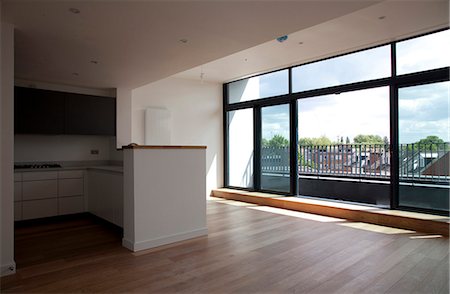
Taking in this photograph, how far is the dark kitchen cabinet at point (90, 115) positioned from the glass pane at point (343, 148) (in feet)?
12.1

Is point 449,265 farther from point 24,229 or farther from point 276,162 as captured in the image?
point 24,229

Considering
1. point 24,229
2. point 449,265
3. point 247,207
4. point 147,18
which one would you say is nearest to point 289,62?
point 247,207

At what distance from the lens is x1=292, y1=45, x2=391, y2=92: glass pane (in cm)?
480

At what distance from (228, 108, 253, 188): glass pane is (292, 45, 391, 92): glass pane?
157 centimetres

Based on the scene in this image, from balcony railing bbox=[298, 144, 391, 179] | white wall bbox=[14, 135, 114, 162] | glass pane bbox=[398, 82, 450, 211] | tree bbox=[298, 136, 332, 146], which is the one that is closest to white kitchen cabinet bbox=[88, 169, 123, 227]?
white wall bbox=[14, 135, 114, 162]

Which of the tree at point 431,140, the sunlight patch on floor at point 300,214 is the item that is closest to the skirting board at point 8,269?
the sunlight patch on floor at point 300,214

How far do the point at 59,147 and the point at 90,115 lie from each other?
31.4 inches

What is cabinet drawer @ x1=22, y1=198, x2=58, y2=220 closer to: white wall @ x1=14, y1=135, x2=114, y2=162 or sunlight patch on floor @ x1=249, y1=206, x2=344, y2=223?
white wall @ x1=14, y1=135, x2=114, y2=162

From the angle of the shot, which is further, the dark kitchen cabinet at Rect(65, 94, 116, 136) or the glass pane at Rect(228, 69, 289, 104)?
the glass pane at Rect(228, 69, 289, 104)

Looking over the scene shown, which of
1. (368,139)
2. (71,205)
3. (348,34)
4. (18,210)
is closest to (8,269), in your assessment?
(18,210)

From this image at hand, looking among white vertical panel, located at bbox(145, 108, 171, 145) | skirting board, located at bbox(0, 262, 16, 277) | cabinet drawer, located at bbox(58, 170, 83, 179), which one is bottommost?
skirting board, located at bbox(0, 262, 16, 277)

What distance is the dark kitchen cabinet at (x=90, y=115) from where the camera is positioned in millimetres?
5109

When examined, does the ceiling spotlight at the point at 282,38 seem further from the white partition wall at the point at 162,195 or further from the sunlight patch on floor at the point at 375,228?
the sunlight patch on floor at the point at 375,228

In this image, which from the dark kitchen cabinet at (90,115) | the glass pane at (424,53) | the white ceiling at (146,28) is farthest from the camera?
the dark kitchen cabinet at (90,115)
